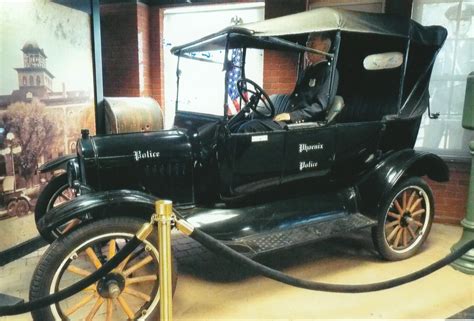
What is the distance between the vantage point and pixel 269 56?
5.27 metres

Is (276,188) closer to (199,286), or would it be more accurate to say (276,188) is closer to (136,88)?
(199,286)

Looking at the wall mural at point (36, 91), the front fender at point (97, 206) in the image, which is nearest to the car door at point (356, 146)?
the front fender at point (97, 206)

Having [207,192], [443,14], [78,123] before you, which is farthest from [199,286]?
[443,14]

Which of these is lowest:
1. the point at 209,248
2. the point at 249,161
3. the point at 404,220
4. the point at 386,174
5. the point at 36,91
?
the point at 404,220

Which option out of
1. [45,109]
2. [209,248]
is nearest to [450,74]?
[209,248]

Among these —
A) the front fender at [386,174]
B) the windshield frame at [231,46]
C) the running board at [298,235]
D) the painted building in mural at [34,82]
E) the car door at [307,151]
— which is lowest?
the running board at [298,235]

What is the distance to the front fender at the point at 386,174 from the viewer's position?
3373 mm

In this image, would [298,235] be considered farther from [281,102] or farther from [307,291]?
[281,102]

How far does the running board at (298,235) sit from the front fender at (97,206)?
638 mm

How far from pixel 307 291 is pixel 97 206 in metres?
1.64

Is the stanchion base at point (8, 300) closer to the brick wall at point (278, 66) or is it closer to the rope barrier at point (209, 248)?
the rope barrier at point (209, 248)

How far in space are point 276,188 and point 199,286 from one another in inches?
37.3

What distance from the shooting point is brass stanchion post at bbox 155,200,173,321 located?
6.12 feet

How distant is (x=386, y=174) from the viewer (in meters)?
3.42
